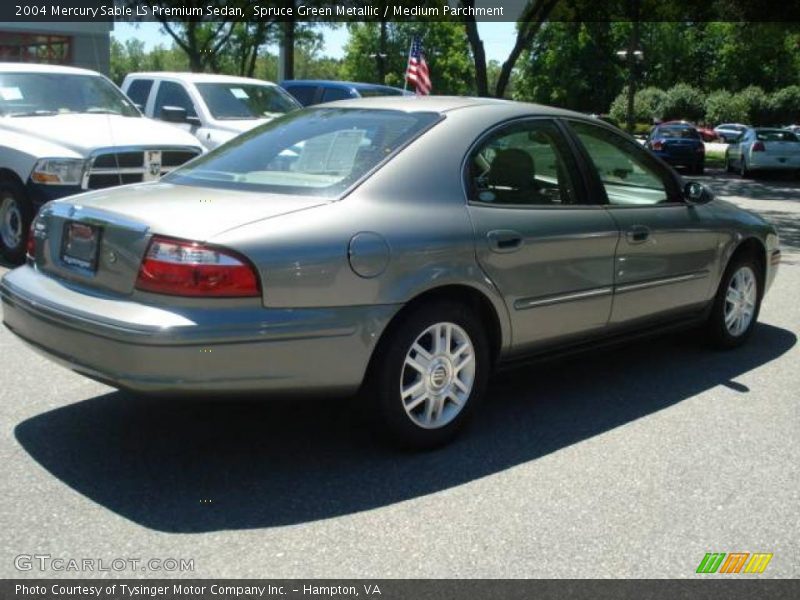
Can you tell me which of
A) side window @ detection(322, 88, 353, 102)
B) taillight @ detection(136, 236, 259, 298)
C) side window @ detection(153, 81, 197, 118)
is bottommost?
taillight @ detection(136, 236, 259, 298)

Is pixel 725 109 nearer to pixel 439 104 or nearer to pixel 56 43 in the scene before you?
pixel 56 43

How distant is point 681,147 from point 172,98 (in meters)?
18.8

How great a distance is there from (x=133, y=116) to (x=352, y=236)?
6935 millimetres

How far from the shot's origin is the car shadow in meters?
3.80

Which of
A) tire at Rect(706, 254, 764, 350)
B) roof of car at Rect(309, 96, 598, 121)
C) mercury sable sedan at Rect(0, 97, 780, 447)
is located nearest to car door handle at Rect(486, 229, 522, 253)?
mercury sable sedan at Rect(0, 97, 780, 447)

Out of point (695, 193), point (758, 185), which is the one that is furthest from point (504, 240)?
point (758, 185)

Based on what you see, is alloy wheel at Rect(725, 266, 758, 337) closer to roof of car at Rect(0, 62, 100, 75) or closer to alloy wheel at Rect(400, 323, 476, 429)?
alloy wheel at Rect(400, 323, 476, 429)

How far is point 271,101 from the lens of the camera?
1302cm

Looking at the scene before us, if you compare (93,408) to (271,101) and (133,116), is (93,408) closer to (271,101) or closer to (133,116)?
(133,116)

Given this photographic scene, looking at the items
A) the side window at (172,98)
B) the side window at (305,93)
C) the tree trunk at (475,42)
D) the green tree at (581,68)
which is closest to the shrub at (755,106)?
the green tree at (581,68)

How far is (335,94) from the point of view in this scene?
627 inches

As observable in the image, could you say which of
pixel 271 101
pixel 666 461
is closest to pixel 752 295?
pixel 666 461
